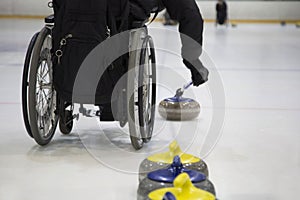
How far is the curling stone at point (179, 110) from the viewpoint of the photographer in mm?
3324

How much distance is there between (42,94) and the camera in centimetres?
272

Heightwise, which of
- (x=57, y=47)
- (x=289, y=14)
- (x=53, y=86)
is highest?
(x=57, y=47)

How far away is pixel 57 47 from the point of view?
101 inches

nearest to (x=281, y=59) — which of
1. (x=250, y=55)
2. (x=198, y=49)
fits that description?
(x=250, y=55)

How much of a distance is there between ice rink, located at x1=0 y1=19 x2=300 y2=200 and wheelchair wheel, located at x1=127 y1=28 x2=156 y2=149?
0.08 metres

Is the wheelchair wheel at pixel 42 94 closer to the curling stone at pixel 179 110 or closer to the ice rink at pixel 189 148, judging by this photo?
the ice rink at pixel 189 148

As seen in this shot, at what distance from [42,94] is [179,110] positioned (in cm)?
85

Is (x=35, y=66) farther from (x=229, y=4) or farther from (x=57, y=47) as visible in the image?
(x=229, y=4)

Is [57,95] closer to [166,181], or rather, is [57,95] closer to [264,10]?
[166,181]

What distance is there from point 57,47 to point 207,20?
13407 mm

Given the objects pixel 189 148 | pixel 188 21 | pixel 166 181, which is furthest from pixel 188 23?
pixel 166 181

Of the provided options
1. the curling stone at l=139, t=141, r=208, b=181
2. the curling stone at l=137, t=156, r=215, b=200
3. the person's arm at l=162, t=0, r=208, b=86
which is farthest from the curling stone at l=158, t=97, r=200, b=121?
the curling stone at l=137, t=156, r=215, b=200

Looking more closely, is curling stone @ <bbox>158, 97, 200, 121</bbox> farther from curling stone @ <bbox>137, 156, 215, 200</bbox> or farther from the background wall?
the background wall

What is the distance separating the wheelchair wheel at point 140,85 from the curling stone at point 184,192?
35.4 inches
